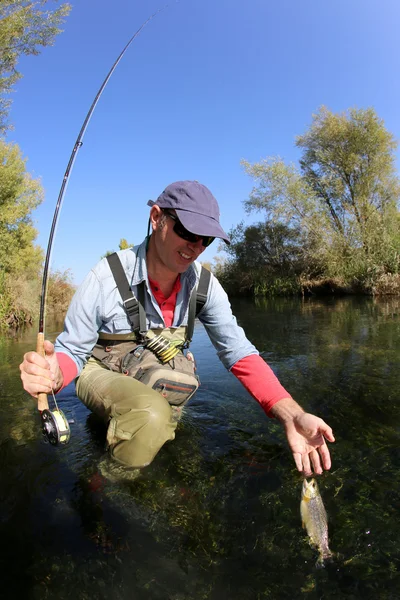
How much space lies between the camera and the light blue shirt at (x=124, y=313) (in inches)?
112

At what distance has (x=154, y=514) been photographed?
2502 mm

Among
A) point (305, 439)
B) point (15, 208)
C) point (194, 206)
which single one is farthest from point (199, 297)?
point (15, 208)

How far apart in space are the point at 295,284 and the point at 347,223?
5.15 meters

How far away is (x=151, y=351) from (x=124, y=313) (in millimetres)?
433

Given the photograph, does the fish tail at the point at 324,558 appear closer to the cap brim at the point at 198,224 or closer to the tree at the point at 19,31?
the cap brim at the point at 198,224

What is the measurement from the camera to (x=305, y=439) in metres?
2.39

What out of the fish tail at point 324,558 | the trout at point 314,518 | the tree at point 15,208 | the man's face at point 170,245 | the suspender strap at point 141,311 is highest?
the tree at point 15,208

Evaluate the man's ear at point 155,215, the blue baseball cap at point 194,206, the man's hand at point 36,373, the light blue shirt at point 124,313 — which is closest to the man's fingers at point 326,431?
the light blue shirt at point 124,313

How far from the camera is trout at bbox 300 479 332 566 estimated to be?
2174mm

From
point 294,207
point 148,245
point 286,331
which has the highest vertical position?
point 294,207

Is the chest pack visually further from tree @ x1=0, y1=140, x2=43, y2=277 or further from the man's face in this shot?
tree @ x1=0, y1=140, x2=43, y2=277

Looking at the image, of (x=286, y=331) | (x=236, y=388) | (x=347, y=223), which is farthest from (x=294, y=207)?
(x=236, y=388)

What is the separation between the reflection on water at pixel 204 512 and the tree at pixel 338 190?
1931cm

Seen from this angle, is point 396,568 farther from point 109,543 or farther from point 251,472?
point 109,543
